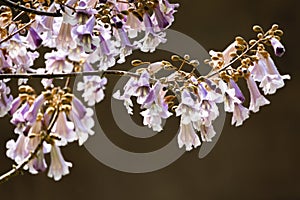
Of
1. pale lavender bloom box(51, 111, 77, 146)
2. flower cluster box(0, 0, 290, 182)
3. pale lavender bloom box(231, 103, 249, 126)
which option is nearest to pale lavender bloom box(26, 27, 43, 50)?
flower cluster box(0, 0, 290, 182)

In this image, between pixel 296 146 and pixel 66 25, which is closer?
pixel 66 25

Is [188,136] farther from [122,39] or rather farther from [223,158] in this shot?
[223,158]

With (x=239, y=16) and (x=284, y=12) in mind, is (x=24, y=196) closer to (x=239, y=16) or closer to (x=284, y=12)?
(x=239, y=16)

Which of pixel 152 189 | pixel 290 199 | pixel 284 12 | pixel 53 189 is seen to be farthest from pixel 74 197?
pixel 284 12

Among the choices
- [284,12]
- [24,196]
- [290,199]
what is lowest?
[290,199]

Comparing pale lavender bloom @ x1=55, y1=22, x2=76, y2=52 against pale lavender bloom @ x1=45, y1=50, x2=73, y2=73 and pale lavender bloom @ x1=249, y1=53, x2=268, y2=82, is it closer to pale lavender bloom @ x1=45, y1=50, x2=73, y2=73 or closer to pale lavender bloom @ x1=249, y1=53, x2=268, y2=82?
pale lavender bloom @ x1=45, y1=50, x2=73, y2=73

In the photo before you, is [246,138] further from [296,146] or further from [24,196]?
[24,196]

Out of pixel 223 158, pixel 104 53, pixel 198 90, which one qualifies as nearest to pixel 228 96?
pixel 198 90

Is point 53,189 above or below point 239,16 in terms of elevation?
below
